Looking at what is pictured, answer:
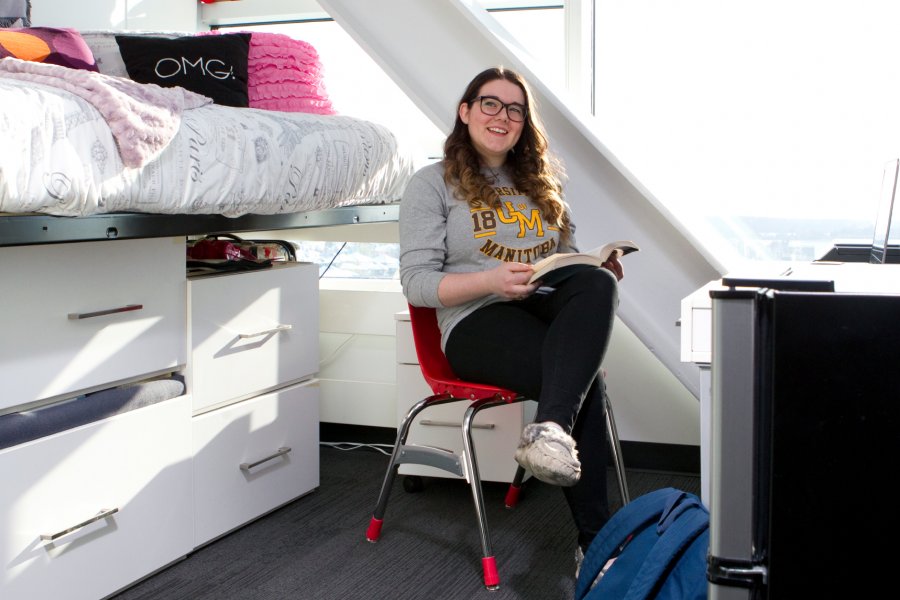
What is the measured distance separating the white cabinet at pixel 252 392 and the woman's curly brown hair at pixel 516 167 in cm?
53

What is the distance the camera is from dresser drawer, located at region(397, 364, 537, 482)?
2375mm

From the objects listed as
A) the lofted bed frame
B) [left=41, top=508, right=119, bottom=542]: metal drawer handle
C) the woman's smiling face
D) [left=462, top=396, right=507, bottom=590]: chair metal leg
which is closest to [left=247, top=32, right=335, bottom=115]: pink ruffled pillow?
the lofted bed frame

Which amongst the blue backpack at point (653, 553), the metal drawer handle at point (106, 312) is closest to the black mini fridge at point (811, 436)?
the blue backpack at point (653, 553)

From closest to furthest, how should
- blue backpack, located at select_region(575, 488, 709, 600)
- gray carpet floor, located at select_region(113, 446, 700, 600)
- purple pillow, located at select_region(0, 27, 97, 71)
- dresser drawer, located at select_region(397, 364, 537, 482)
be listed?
1. blue backpack, located at select_region(575, 488, 709, 600)
2. gray carpet floor, located at select_region(113, 446, 700, 600)
3. purple pillow, located at select_region(0, 27, 97, 71)
4. dresser drawer, located at select_region(397, 364, 537, 482)

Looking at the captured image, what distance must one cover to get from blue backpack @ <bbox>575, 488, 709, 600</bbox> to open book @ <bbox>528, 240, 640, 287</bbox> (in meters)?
→ 0.55

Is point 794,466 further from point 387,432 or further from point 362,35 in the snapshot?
point 387,432

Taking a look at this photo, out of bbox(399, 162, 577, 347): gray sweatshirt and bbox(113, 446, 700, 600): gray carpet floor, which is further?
bbox(399, 162, 577, 347): gray sweatshirt

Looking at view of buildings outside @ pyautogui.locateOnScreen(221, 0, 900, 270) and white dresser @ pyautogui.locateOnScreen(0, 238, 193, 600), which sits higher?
view of buildings outside @ pyautogui.locateOnScreen(221, 0, 900, 270)

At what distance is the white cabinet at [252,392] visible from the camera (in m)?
2.04

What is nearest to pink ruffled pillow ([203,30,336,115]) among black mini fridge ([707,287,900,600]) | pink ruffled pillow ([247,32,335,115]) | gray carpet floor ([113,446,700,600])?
pink ruffled pillow ([247,32,335,115])

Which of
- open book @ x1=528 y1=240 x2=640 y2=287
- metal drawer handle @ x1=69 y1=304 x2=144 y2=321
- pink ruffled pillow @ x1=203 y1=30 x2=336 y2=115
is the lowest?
metal drawer handle @ x1=69 y1=304 x2=144 y2=321

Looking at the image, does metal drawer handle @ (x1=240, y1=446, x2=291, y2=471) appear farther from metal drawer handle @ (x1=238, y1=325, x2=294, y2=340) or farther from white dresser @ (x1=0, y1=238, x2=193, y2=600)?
metal drawer handle @ (x1=238, y1=325, x2=294, y2=340)

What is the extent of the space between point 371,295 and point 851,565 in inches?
92.8

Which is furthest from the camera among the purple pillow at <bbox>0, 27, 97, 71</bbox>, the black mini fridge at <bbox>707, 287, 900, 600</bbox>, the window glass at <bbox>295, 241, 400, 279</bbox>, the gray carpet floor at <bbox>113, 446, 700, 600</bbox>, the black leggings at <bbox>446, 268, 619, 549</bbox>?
the window glass at <bbox>295, 241, 400, 279</bbox>
